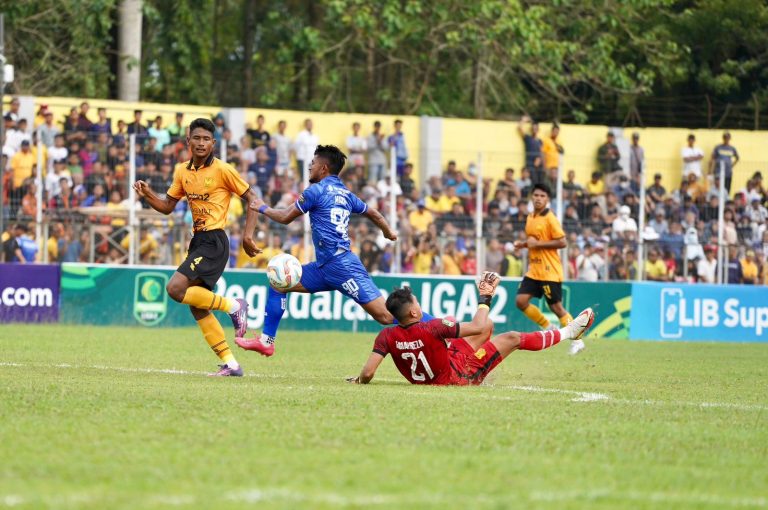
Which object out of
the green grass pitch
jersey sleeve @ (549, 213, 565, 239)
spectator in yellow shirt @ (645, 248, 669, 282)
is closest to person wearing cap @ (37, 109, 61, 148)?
jersey sleeve @ (549, 213, 565, 239)

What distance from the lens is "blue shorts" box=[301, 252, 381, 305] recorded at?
12.6 metres

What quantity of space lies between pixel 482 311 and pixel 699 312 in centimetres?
1436

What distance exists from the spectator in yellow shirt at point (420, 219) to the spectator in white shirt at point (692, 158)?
570 cm

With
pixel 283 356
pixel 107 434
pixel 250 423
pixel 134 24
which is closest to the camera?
pixel 107 434

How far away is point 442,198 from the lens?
24.9 meters

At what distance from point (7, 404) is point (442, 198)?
16152 mm

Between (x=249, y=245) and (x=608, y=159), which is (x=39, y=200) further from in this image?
A: (x=608, y=159)

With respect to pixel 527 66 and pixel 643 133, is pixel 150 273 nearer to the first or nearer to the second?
pixel 643 133

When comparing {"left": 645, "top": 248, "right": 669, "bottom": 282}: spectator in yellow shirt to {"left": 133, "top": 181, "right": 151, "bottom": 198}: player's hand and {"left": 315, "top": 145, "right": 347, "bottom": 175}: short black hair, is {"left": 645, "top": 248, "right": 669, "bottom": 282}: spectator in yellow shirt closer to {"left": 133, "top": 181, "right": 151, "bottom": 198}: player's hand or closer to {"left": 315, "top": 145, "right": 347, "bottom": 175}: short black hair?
{"left": 315, "top": 145, "right": 347, "bottom": 175}: short black hair

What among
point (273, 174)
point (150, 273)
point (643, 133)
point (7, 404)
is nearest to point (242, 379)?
point (7, 404)

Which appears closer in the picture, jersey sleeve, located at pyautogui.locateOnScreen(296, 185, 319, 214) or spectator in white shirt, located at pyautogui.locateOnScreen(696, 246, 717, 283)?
jersey sleeve, located at pyautogui.locateOnScreen(296, 185, 319, 214)

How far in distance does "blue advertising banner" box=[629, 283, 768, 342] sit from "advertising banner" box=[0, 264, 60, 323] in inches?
397

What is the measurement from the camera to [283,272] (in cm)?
1263

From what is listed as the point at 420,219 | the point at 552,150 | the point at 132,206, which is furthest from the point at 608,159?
the point at 132,206
